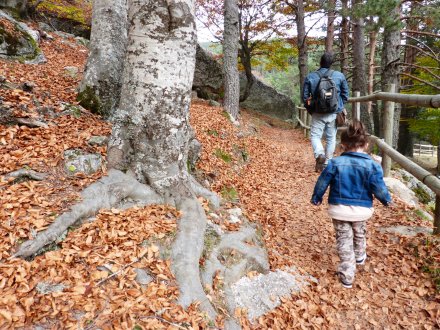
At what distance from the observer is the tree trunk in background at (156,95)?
2752mm

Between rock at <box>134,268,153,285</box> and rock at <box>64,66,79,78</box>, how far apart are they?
189 inches

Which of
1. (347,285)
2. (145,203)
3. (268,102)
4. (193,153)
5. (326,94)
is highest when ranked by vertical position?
(268,102)

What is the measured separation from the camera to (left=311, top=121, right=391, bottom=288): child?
9.30 ft

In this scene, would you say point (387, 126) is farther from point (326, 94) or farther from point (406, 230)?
point (406, 230)

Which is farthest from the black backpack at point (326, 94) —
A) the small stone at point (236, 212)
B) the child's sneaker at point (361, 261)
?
the child's sneaker at point (361, 261)

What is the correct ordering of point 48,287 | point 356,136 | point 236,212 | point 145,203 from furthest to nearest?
point 236,212 < point 356,136 < point 145,203 < point 48,287

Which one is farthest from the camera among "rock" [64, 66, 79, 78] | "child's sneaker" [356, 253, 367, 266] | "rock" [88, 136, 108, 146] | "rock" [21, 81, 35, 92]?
"rock" [64, 66, 79, 78]

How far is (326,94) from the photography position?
484cm

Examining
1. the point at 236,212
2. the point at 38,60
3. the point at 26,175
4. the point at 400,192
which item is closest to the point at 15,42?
the point at 38,60

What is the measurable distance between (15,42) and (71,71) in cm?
112

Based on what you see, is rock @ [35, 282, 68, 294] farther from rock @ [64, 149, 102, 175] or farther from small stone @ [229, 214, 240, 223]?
small stone @ [229, 214, 240, 223]

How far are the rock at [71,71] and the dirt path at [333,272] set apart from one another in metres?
4.23

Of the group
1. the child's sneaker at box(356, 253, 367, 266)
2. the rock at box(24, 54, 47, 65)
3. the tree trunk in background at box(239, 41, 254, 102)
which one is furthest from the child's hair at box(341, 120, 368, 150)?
the tree trunk in background at box(239, 41, 254, 102)

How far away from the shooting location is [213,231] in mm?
2986
